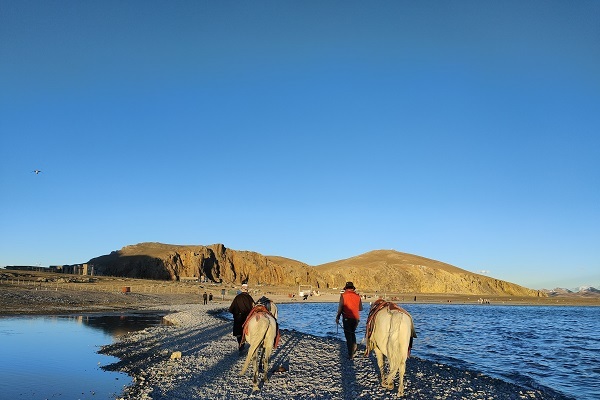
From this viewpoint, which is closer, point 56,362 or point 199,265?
point 56,362

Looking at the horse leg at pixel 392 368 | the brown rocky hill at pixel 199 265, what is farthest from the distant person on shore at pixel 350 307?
the brown rocky hill at pixel 199 265

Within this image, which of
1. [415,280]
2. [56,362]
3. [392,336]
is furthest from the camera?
[415,280]

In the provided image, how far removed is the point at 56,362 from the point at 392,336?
36.2 feet

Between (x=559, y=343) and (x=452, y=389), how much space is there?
22.8m

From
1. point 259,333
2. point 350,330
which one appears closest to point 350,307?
point 350,330

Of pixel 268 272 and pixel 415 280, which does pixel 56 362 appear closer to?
pixel 268 272

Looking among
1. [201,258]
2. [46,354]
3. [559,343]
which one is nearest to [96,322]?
[46,354]

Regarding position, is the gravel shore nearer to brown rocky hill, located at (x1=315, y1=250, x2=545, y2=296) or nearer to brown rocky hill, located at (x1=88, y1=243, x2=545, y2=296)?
brown rocky hill, located at (x1=88, y1=243, x2=545, y2=296)

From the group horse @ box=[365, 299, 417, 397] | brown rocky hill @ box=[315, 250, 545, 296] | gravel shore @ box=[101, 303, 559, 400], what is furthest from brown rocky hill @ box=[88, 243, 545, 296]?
horse @ box=[365, 299, 417, 397]

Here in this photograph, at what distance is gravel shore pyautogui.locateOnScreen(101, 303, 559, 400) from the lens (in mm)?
11828

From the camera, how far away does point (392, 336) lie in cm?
1184

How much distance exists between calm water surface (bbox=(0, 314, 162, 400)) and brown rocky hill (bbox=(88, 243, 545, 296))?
103 metres

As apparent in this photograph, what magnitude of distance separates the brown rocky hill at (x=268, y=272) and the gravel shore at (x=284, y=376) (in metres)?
110

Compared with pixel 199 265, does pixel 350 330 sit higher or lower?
lower
